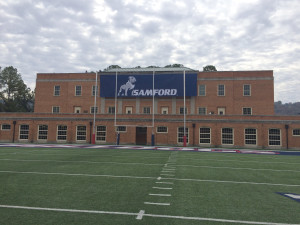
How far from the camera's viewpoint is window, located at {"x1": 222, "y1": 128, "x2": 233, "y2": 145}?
31.7m

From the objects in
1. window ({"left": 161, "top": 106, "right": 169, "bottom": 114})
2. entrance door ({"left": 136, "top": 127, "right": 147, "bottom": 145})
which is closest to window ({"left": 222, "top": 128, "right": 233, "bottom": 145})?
window ({"left": 161, "top": 106, "right": 169, "bottom": 114})

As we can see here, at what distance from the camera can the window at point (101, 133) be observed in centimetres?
3432

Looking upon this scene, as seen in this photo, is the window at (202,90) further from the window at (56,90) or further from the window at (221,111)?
the window at (56,90)

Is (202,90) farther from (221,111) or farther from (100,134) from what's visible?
(100,134)

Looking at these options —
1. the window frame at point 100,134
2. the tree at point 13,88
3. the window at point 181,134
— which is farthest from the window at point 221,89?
the tree at point 13,88

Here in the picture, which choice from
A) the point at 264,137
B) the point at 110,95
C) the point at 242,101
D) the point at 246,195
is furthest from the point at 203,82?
the point at 246,195

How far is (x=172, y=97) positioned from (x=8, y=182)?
3241cm

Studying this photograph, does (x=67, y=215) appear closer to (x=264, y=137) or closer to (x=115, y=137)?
(x=115, y=137)

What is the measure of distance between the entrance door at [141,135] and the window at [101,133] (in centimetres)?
511

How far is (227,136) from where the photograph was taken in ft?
104

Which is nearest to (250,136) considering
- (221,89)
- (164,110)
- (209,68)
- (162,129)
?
(221,89)

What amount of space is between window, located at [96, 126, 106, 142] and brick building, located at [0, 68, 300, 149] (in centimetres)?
15

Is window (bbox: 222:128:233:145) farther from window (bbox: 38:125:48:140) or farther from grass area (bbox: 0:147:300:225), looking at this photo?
window (bbox: 38:125:48:140)

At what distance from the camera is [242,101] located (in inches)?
1544
